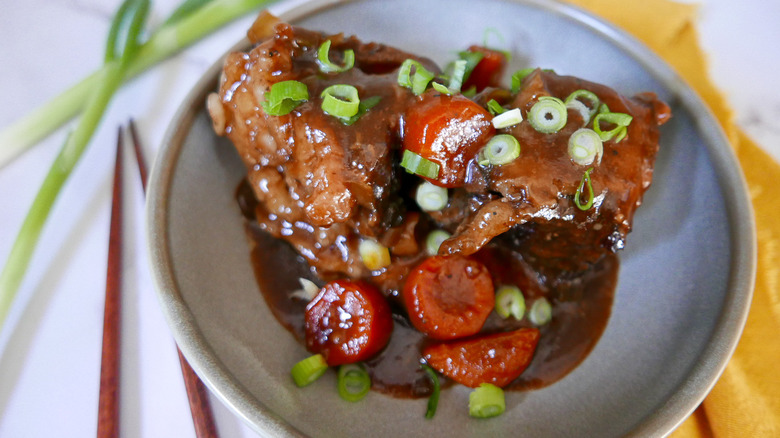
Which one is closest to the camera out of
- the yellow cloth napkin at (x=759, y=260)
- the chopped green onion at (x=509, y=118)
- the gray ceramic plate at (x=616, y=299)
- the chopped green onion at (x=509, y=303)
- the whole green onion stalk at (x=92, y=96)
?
the gray ceramic plate at (x=616, y=299)

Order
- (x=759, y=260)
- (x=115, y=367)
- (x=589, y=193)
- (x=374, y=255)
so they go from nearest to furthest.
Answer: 1. (x=589, y=193)
2. (x=115, y=367)
3. (x=374, y=255)
4. (x=759, y=260)

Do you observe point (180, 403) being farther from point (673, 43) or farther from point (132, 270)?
point (673, 43)

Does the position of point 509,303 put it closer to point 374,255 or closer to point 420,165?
point 374,255

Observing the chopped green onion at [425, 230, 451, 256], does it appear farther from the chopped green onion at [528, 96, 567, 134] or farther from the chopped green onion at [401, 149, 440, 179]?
the chopped green onion at [528, 96, 567, 134]

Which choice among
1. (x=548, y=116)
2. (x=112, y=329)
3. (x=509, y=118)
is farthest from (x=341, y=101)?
(x=112, y=329)

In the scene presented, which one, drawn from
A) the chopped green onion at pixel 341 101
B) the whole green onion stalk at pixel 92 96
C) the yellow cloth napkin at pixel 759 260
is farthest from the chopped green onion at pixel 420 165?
the whole green onion stalk at pixel 92 96

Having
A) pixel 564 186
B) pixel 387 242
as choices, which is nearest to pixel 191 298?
pixel 387 242

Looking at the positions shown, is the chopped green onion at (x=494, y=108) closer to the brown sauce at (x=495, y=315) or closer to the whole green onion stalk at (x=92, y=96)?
the brown sauce at (x=495, y=315)
